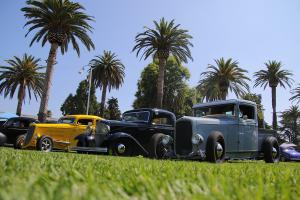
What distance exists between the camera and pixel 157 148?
11.2 metres

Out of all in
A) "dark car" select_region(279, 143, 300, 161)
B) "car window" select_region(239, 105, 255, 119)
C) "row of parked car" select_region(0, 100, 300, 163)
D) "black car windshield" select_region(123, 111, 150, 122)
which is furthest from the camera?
"dark car" select_region(279, 143, 300, 161)

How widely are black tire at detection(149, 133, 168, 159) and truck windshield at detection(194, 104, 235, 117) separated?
5.14ft

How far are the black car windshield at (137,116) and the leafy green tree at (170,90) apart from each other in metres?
36.4

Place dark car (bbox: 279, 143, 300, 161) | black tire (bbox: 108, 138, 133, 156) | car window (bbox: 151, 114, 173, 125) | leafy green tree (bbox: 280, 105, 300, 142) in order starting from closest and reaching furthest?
black tire (bbox: 108, 138, 133, 156) < car window (bbox: 151, 114, 173, 125) < dark car (bbox: 279, 143, 300, 161) < leafy green tree (bbox: 280, 105, 300, 142)

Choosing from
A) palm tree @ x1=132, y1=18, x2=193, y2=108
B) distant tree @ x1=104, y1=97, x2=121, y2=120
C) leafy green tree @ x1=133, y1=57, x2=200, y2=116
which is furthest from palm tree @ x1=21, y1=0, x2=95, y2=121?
distant tree @ x1=104, y1=97, x2=121, y2=120

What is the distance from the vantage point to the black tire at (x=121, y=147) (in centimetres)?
1201

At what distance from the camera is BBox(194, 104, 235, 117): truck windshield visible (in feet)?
35.3

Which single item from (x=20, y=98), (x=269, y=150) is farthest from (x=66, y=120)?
(x=20, y=98)

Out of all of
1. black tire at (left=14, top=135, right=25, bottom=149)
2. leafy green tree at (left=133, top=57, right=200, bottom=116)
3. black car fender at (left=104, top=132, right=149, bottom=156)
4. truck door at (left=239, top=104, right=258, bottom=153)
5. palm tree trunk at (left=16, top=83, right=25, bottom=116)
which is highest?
leafy green tree at (left=133, top=57, right=200, bottom=116)

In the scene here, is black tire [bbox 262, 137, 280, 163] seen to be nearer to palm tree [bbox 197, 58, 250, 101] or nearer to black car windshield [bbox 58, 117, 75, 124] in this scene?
black car windshield [bbox 58, 117, 75, 124]

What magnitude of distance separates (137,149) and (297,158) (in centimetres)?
1802

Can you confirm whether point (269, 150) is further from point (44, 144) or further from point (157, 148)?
point (44, 144)

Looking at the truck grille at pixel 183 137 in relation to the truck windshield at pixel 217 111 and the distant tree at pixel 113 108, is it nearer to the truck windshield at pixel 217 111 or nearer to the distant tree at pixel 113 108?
the truck windshield at pixel 217 111

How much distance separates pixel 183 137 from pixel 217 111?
189 cm
